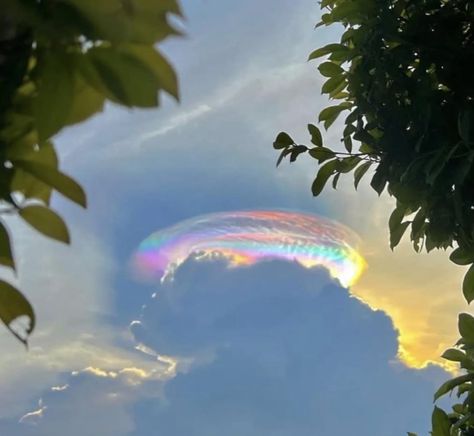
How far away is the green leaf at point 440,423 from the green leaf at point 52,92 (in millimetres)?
2468

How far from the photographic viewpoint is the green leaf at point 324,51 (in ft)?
9.36

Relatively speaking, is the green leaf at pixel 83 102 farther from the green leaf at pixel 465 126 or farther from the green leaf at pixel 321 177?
the green leaf at pixel 321 177

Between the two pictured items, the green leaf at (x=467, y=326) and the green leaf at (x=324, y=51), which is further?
the green leaf at (x=324, y=51)

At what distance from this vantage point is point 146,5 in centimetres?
67

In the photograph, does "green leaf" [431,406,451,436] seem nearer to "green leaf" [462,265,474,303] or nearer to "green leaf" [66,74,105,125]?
"green leaf" [462,265,474,303]

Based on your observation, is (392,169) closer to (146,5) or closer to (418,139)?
(418,139)

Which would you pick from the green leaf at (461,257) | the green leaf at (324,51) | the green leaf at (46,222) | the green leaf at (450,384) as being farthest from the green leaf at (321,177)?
the green leaf at (46,222)

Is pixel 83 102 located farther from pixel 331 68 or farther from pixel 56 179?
pixel 331 68

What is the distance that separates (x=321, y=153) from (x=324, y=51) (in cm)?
53

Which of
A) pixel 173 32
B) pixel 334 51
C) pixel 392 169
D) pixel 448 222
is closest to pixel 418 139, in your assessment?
pixel 392 169

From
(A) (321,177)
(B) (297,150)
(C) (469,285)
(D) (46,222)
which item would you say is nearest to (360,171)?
(A) (321,177)

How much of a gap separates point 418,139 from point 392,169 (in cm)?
18

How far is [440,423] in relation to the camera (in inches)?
104

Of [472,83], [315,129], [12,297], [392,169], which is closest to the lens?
[12,297]
